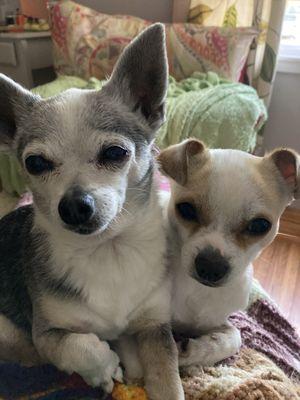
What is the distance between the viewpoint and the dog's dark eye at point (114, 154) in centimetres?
94

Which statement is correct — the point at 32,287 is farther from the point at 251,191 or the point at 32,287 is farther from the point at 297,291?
the point at 297,291

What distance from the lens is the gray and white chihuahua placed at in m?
0.92

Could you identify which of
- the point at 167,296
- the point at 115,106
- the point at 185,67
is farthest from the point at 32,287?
the point at 185,67

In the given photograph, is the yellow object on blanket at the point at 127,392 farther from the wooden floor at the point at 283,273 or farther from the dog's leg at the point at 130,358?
the wooden floor at the point at 283,273

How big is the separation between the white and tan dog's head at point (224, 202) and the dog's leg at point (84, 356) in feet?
0.90

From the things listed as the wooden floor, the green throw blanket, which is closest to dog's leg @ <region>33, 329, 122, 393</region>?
the green throw blanket

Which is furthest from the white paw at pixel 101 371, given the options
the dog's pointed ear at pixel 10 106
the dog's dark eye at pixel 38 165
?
the dog's pointed ear at pixel 10 106

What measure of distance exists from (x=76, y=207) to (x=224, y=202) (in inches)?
14.1

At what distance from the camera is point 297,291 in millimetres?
2348

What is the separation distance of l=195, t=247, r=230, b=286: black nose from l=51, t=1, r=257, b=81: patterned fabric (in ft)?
5.93

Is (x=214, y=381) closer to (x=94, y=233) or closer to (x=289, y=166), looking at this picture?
(x=94, y=233)

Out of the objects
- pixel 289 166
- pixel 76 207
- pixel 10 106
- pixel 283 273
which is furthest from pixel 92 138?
pixel 283 273

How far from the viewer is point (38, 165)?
94 centimetres

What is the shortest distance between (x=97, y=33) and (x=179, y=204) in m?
2.13
